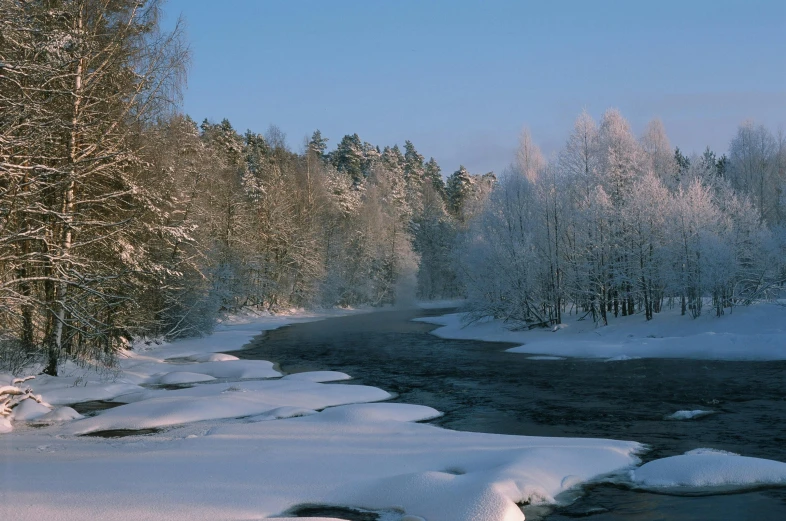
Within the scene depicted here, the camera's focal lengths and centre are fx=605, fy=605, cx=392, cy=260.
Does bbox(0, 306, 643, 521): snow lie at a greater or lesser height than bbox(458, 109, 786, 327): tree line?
lesser

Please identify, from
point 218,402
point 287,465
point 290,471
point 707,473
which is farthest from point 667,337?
point 290,471

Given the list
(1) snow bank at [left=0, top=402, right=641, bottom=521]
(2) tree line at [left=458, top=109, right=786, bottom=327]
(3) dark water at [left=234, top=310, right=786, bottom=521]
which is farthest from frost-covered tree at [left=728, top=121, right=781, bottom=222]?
(1) snow bank at [left=0, top=402, right=641, bottom=521]

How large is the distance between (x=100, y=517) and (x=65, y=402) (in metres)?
9.47

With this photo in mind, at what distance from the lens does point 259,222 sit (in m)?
52.3

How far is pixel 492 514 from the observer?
274 inches

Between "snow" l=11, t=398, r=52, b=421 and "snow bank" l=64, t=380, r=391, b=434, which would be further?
"snow" l=11, t=398, r=52, b=421

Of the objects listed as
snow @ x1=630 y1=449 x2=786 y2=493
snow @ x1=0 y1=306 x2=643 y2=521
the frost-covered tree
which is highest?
the frost-covered tree

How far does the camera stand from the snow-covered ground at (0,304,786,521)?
23.6 feet

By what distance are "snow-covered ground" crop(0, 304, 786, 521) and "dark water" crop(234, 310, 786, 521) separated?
27.6 inches

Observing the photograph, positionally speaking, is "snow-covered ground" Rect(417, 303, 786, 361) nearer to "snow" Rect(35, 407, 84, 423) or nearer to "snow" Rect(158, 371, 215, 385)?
"snow" Rect(158, 371, 215, 385)

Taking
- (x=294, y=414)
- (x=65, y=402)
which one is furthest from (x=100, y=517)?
(x=65, y=402)

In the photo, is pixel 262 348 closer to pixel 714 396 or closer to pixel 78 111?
pixel 78 111

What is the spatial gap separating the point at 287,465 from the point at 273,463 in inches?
9.0

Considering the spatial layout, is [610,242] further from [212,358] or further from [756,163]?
[756,163]
